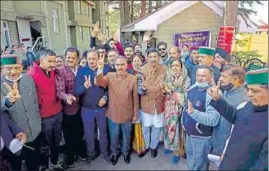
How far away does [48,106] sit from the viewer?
2260mm

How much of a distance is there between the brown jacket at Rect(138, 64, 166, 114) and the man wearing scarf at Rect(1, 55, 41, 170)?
1.07 m

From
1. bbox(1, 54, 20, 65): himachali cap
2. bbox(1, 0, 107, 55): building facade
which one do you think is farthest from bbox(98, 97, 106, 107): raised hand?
bbox(1, 0, 107, 55): building facade

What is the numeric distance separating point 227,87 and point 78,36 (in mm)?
14765

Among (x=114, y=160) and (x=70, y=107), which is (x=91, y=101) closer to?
(x=70, y=107)

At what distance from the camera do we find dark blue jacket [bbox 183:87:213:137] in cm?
197

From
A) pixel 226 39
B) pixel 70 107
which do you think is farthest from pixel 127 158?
pixel 226 39

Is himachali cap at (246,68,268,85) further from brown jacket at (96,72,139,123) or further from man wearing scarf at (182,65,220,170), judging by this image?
brown jacket at (96,72,139,123)

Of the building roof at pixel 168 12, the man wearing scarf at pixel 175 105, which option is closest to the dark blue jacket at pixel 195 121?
the man wearing scarf at pixel 175 105

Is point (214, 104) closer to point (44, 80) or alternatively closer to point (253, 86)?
point (253, 86)

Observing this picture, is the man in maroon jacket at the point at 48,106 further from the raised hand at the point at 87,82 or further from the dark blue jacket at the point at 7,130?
the dark blue jacket at the point at 7,130

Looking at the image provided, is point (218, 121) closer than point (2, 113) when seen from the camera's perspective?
No

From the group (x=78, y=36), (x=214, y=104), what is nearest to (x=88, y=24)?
(x=78, y=36)

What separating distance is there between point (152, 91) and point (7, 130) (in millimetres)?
1465

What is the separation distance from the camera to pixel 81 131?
8.91 ft
